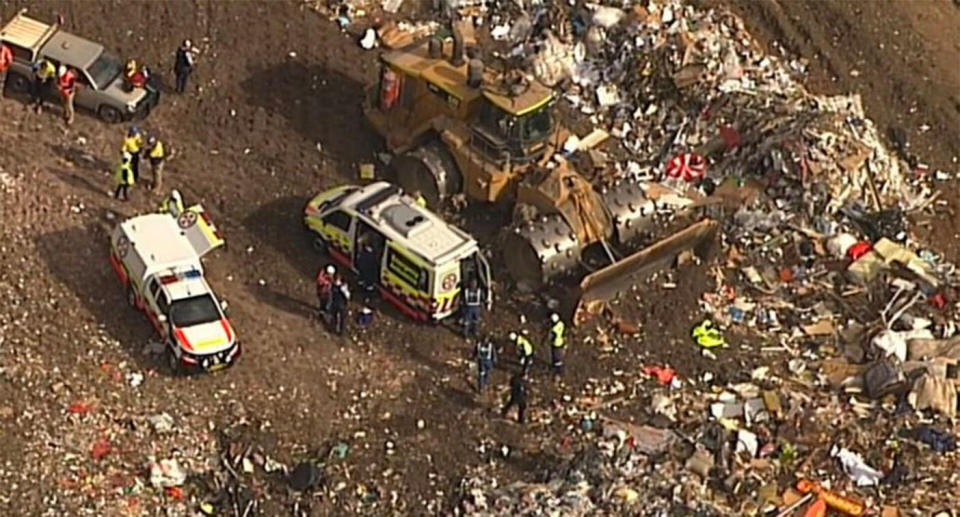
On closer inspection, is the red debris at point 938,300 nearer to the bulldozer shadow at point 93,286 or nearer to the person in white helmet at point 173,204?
the person in white helmet at point 173,204

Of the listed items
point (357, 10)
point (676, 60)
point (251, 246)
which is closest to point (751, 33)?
point (676, 60)

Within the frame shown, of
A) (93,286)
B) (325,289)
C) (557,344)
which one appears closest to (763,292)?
(557,344)

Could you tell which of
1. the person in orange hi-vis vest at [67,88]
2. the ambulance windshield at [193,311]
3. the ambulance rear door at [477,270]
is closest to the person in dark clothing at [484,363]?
the ambulance rear door at [477,270]

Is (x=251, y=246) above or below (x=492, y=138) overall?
below

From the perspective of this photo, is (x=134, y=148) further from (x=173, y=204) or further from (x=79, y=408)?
(x=79, y=408)

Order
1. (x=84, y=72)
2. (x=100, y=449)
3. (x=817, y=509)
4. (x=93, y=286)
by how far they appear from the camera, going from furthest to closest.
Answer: (x=84, y=72) < (x=93, y=286) < (x=100, y=449) < (x=817, y=509)

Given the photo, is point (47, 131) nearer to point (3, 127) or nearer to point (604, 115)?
point (3, 127)
